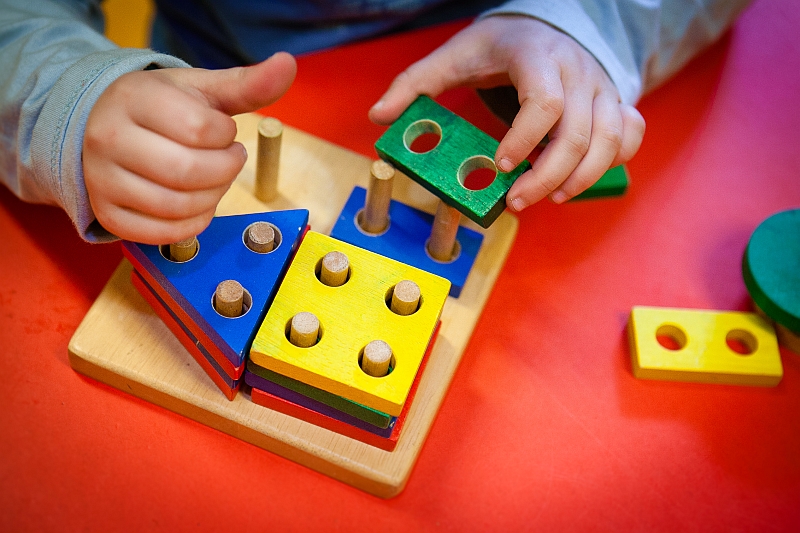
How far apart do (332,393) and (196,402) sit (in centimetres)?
11

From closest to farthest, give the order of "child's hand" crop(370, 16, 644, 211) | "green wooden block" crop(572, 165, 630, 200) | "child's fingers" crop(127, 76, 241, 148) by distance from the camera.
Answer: "child's fingers" crop(127, 76, 241, 148) < "child's hand" crop(370, 16, 644, 211) < "green wooden block" crop(572, 165, 630, 200)

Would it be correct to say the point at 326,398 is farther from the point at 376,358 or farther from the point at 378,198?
the point at 378,198

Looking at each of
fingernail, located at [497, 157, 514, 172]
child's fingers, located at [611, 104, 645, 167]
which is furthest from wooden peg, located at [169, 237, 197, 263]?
child's fingers, located at [611, 104, 645, 167]

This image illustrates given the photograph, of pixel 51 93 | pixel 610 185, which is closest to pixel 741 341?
pixel 610 185

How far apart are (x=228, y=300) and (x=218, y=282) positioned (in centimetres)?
3

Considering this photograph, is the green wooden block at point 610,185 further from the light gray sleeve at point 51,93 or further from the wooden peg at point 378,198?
the light gray sleeve at point 51,93

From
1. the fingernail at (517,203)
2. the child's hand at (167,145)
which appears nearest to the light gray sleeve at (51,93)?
the child's hand at (167,145)

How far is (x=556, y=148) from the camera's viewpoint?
1.83ft

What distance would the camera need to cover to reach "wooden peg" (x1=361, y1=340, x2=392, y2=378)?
46 centimetres

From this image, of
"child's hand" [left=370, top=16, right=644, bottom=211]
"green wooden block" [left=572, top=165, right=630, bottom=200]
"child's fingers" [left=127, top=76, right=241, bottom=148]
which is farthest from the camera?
"green wooden block" [left=572, top=165, right=630, bottom=200]

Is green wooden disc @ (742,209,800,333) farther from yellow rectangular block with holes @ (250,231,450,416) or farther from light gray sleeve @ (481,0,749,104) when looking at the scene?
yellow rectangular block with holes @ (250,231,450,416)

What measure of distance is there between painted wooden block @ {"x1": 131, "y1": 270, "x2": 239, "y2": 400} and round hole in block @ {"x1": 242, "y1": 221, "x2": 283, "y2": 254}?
0.26 ft

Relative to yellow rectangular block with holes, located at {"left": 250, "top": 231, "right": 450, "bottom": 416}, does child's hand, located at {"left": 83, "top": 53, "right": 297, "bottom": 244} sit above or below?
above

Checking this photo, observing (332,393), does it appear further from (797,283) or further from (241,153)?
(797,283)
